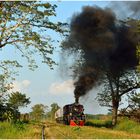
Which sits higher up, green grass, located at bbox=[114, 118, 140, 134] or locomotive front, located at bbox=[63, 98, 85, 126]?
locomotive front, located at bbox=[63, 98, 85, 126]

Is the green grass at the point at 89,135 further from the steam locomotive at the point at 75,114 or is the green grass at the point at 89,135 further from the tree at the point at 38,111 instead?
the tree at the point at 38,111

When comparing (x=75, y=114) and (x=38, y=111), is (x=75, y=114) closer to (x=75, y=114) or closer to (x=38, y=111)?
(x=75, y=114)

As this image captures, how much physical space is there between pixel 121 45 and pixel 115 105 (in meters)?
8.96

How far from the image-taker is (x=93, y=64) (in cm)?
4150

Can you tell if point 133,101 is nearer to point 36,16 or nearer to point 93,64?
point 93,64

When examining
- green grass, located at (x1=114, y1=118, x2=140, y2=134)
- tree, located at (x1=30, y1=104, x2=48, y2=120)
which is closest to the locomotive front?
green grass, located at (x1=114, y1=118, x2=140, y2=134)

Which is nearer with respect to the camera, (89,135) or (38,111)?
(89,135)

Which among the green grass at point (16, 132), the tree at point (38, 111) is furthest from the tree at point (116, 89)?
the tree at point (38, 111)

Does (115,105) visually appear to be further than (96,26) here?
Yes

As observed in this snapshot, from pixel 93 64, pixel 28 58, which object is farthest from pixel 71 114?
pixel 28 58

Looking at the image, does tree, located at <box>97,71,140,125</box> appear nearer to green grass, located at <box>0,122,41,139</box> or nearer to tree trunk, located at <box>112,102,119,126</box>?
tree trunk, located at <box>112,102,119,126</box>

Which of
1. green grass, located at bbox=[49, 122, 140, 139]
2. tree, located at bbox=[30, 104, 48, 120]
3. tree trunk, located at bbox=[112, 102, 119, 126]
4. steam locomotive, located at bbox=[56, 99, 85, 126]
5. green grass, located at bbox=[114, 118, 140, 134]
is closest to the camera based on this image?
green grass, located at bbox=[49, 122, 140, 139]

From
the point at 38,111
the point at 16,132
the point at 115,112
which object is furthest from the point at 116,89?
the point at 38,111

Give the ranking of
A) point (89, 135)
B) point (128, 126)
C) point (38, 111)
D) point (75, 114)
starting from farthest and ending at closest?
point (38, 111), point (75, 114), point (128, 126), point (89, 135)
